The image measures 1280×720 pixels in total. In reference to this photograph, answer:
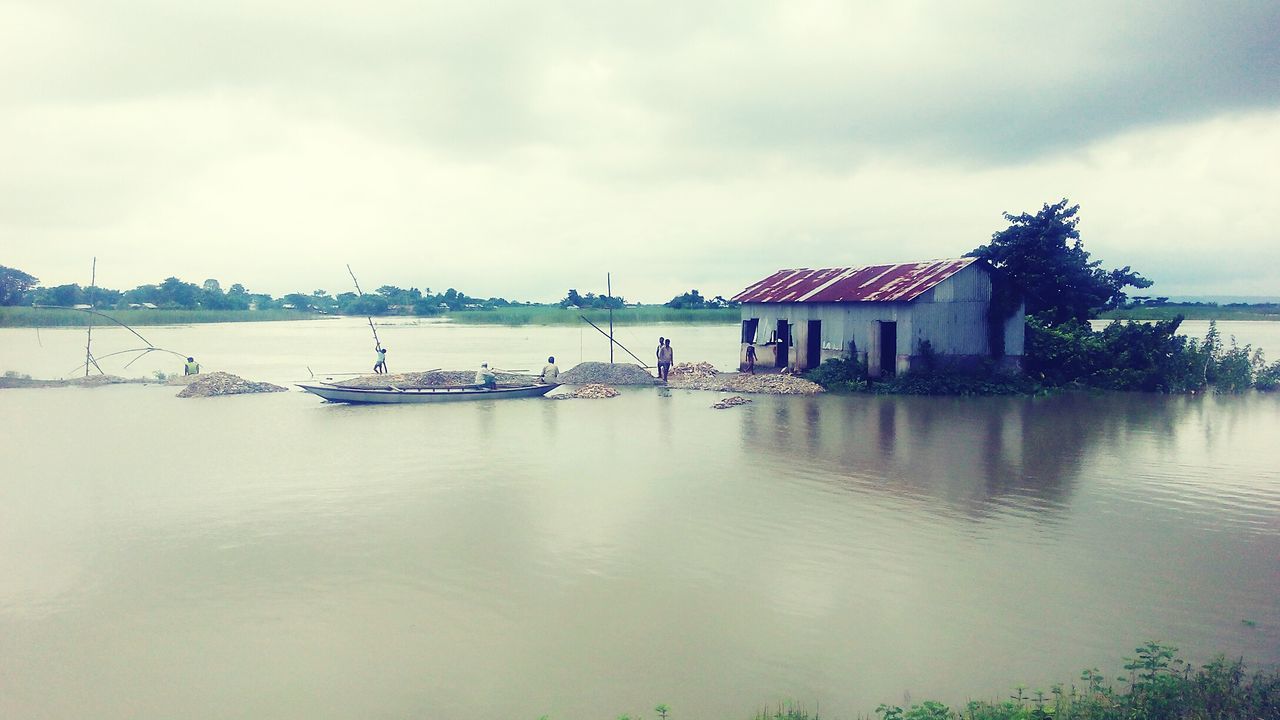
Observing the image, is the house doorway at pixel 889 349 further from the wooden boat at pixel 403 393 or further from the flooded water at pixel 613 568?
the wooden boat at pixel 403 393

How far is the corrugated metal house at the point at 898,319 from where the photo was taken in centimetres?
2495

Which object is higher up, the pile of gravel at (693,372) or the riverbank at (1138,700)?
the pile of gravel at (693,372)

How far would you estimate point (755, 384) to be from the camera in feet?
89.1

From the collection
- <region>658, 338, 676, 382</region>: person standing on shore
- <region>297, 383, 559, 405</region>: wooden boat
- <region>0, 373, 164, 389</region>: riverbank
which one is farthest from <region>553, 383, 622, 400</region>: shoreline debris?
<region>0, 373, 164, 389</region>: riverbank

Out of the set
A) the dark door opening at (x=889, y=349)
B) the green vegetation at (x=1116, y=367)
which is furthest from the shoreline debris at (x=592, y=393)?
the dark door opening at (x=889, y=349)

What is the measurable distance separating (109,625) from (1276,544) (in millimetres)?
13418

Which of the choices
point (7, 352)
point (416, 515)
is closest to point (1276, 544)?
point (416, 515)

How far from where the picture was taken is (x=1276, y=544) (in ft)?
32.3

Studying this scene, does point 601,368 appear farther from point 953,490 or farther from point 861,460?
point 953,490

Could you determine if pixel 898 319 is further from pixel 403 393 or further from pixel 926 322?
pixel 403 393

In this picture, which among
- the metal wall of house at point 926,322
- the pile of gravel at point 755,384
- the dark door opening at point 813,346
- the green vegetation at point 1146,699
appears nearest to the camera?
the green vegetation at point 1146,699

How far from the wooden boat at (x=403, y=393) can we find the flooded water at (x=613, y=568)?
501 cm

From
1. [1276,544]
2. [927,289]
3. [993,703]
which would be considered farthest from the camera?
[927,289]

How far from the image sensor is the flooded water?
670 centimetres
